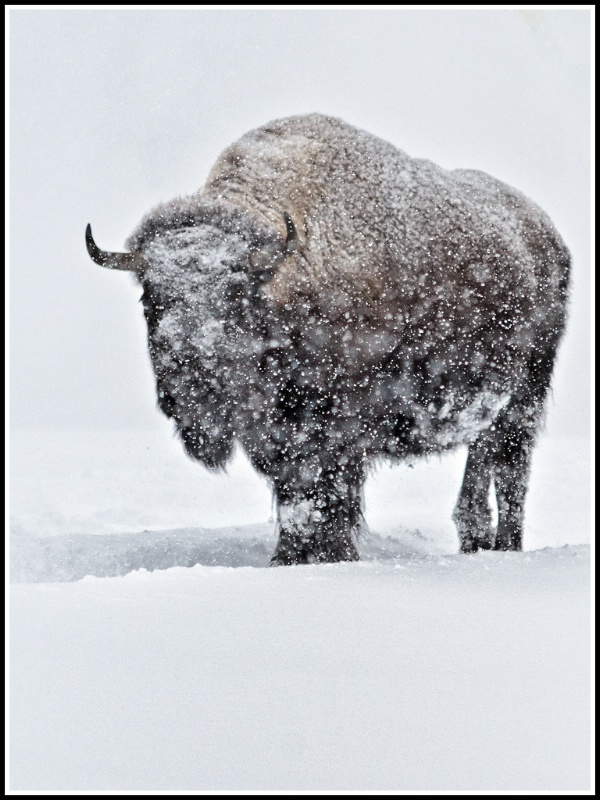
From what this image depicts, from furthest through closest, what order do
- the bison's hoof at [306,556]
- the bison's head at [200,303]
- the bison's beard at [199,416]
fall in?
1. the bison's hoof at [306,556]
2. the bison's beard at [199,416]
3. the bison's head at [200,303]

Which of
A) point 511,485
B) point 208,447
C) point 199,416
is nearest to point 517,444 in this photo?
point 511,485

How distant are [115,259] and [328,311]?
860mm

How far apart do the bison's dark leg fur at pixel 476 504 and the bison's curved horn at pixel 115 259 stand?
86.8 inches

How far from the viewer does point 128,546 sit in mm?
4109

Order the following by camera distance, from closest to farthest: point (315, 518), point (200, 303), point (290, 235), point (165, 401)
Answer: point (200, 303) → point (290, 235) → point (165, 401) → point (315, 518)

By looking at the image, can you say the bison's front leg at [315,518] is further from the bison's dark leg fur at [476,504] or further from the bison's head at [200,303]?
the bison's dark leg fur at [476,504]

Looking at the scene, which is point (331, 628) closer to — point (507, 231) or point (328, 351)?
point (328, 351)

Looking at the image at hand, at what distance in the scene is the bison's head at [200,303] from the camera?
3375 millimetres

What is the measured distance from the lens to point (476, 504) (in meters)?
4.96

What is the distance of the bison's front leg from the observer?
3.72 meters

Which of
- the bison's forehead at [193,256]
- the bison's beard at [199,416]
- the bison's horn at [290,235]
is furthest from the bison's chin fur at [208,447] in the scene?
the bison's horn at [290,235]

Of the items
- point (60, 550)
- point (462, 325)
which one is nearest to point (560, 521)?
point (462, 325)

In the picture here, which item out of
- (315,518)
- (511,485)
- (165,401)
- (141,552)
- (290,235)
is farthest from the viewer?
(511,485)

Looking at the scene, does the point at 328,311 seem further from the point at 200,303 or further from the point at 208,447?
the point at 208,447
